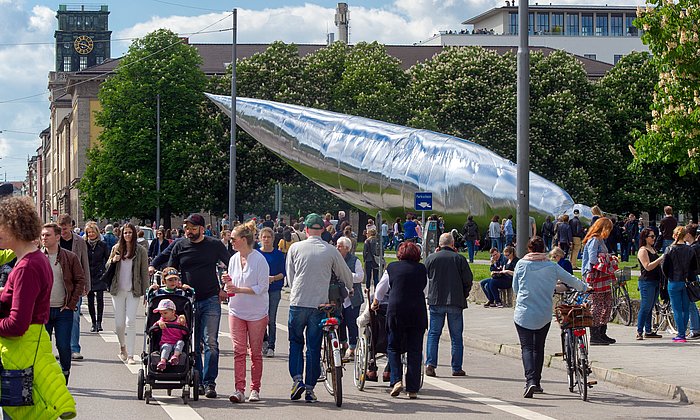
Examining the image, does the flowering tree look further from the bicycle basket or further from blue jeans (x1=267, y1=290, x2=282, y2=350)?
the bicycle basket

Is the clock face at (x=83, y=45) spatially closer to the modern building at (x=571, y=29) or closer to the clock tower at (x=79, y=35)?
the clock tower at (x=79, y=35)

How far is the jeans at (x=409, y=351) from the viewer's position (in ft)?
40.8

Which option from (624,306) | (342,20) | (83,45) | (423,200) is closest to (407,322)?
(624,306)

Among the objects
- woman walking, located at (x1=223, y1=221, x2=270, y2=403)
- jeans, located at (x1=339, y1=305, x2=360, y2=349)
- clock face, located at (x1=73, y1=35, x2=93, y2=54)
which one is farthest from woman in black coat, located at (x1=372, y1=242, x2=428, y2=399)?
clock face, located at (x1=73, y1=35, x2=93, y2=54)

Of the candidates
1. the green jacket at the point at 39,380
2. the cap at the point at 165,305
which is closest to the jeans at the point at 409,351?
the cap at the point at 165,305

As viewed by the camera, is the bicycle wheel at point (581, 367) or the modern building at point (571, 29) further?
the modern building at point (571, 29)

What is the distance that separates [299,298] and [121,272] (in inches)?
186

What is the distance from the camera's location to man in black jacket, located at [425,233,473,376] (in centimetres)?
1450

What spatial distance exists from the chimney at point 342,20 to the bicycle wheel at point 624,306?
310ft

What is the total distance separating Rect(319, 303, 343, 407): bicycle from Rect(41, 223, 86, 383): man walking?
2733 millimetres

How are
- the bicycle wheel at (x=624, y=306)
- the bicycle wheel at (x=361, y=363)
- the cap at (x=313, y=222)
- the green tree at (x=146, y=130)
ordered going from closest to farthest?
the cap at (x=313, y=222) → the bicycle wheel at (x=361, y=363) → the bicycle wheel at (x=624, y=306) → the green tree at (x=146, y=130)

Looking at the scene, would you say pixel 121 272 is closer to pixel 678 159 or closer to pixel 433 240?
pixel 433 240

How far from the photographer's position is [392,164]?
42.4m

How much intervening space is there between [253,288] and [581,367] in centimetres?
363
